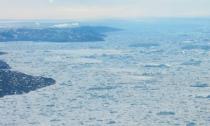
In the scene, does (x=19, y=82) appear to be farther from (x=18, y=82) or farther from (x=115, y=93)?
(x=115, y=93)

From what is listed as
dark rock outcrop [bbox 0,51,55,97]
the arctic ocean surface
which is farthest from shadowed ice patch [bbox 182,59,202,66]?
dark rock outcrop [bbox 0,51,55,97]

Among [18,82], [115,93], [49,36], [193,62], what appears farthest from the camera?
[49,36]

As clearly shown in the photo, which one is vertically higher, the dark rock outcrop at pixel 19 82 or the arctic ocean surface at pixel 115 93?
the dark rock outcrop at pixel 19 82

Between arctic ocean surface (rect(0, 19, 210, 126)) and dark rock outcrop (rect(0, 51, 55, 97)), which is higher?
dark rock outcrop (rect(0, 51, 55, 97))

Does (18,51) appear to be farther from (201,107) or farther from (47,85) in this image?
(201,107)

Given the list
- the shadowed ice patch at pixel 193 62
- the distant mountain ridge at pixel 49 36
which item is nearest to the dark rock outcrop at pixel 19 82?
the shadowed ice patch at pixel 193 62

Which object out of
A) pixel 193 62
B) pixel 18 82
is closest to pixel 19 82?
pixel 18 82

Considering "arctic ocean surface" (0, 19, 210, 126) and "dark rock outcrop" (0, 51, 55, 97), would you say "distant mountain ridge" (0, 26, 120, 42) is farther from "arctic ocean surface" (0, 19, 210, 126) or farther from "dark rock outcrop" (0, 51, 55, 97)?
"dark rock outcrop" (0, 51, 55, 97)

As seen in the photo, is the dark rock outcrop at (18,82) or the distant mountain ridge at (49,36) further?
the distant mountain ridge at (49,36)

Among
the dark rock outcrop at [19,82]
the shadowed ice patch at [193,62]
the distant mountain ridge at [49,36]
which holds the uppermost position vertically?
the dark rock outcrop at [19,82]

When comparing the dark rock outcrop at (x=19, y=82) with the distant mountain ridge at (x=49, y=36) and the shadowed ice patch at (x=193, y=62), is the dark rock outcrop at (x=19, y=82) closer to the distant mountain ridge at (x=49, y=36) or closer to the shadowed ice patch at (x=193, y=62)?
the shadowed ice patch at (x=193, y=62)

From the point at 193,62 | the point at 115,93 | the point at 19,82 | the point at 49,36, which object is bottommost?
the point at 49,36

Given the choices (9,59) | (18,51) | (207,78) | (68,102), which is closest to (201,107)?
(68,102)
